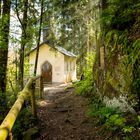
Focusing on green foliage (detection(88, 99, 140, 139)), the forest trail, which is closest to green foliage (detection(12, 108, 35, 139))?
the forest trail

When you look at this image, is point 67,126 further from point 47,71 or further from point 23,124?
point 47,71

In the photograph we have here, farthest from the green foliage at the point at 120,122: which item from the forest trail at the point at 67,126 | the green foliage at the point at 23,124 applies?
the green foliage at the point at 23,124

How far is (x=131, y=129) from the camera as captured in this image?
538 cm

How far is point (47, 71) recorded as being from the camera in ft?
101

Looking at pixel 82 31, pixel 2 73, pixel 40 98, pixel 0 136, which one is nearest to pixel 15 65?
pixel 40 98

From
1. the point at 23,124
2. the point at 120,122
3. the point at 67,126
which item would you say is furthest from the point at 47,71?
the point at 120,122

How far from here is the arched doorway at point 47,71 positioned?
1207 inches

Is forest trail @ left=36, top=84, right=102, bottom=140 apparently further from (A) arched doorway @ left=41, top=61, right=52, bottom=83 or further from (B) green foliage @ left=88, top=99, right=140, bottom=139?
(A) arched doorway @ left=41, top=61, right=52, bottom=83

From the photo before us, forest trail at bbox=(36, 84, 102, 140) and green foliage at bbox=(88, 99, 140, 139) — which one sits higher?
green foliage at bbox=(88, 99, 140, 139)

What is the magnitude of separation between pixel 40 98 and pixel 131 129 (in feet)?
29.5

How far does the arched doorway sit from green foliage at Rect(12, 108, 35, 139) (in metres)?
22.2

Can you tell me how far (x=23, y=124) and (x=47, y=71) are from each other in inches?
912

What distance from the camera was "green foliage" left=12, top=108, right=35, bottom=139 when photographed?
714 centimetres

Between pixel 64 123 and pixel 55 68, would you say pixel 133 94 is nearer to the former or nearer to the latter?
pixel 64 123
